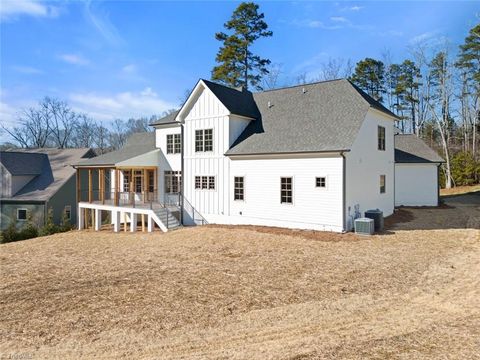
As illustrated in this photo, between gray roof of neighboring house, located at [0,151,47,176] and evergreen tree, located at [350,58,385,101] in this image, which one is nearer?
gray roof of neighboring house, located at [0,151,47,176]

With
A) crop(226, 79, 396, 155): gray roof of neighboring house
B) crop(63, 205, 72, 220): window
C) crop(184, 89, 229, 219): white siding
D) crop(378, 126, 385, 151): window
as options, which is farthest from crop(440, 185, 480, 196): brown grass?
crop(63, 205, 72, 220): window

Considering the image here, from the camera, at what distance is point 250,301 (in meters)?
7.68

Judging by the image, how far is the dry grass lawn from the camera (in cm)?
560

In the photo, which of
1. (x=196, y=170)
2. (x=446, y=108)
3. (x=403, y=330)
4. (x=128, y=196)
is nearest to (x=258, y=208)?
(x=196, y=170)

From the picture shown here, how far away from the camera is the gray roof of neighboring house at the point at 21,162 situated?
105 feet

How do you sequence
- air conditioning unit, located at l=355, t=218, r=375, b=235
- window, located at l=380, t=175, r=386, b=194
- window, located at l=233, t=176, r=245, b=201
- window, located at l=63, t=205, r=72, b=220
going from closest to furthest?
air conditioning unit, located at l=355, t=218, r=375, b=235
window, located at l=233, t=176, r=245, b=201
window, located at l=380, t=175, r=386, b=194
window, located at l=63, t=205, r=72, b=220

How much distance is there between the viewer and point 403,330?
19.9 feet

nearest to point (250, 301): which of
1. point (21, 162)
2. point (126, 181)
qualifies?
point (126, 181)

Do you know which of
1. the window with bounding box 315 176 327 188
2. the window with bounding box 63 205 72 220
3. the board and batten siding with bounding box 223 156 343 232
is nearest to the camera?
the board and batten siding with bounding box 223 156 343 232

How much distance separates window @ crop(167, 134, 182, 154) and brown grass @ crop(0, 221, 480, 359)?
9.17 meters

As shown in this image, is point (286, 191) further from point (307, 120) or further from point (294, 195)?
point (307, 120)

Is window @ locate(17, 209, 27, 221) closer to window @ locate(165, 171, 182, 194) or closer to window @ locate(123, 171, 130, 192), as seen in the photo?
window @ locate(123, 171, 130, 192)

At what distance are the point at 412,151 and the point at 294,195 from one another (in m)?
14.7

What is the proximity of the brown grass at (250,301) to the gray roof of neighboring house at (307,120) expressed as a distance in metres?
5.26
